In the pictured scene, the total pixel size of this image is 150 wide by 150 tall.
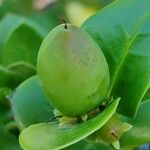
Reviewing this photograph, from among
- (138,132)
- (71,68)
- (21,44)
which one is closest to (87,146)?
(138,132)

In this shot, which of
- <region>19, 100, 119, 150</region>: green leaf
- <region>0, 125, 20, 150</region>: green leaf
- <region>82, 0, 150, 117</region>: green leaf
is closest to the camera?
<region>19, 100, 119, 150</region>: green leaf

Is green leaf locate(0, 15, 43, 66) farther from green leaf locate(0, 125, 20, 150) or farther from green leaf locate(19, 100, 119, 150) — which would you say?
green leaf locate(19, 100, 119, 150)

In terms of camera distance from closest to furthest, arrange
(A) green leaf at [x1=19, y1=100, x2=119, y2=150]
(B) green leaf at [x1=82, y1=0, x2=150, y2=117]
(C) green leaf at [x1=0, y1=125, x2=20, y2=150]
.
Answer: (A) green leaf at [x1=19, y1=100, x2=119, y2=150], (B) green leaf at [x1=82, y1=0, x2=150, y2=117], (C) green leaf at [x1=0, y1=125, x2=20, y2=150]

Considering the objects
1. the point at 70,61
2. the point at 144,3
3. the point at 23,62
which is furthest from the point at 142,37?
the point at 23,62

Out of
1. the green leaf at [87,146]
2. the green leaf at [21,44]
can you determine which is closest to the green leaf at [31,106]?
the green leaf at [87,146]

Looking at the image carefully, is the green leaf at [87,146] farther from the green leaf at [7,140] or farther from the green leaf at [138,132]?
the green leaf at [7,140]

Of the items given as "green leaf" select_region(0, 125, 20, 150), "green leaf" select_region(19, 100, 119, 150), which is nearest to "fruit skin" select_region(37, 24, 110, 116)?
"green leaf" select_region(19, 100, 119, 150)
